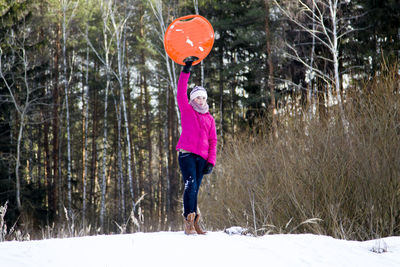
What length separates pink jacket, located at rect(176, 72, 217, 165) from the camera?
3.88 m

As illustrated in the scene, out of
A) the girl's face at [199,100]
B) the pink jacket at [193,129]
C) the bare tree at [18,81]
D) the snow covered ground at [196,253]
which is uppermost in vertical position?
the bare tree at [18,81]

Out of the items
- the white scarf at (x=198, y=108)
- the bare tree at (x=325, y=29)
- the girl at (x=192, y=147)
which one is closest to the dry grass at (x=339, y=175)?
the bare tree at (x=325, y=29)

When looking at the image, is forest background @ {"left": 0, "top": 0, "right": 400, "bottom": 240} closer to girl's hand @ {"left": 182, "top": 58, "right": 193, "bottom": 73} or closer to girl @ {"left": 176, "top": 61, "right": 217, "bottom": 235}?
girl @ {"left": 176, "top": 61, "right": 217, "bottom": 235}

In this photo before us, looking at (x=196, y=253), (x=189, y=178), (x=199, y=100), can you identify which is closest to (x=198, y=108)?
(x=199, y=100)

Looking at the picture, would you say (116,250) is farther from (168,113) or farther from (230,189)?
(168,113)

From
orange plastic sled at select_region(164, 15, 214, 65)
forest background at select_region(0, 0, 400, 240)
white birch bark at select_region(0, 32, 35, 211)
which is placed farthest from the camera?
white birch bark at select_region(0, 32, 35, 211)

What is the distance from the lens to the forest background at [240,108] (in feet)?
16.3

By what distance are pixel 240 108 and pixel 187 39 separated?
15.2m

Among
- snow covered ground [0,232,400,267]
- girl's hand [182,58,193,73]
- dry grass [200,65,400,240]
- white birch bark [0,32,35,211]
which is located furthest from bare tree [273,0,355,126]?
white birch bark [0,32,35,211]

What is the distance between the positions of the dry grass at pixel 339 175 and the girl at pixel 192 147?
2.70 ft

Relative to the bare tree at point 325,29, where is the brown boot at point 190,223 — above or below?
below

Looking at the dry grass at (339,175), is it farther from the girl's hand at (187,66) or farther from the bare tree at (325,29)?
the girl's hand at (187,66)

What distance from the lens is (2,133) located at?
15.2 metres

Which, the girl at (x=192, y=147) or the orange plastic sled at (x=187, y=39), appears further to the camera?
the orange plastic sled at (x=187, y=39)
